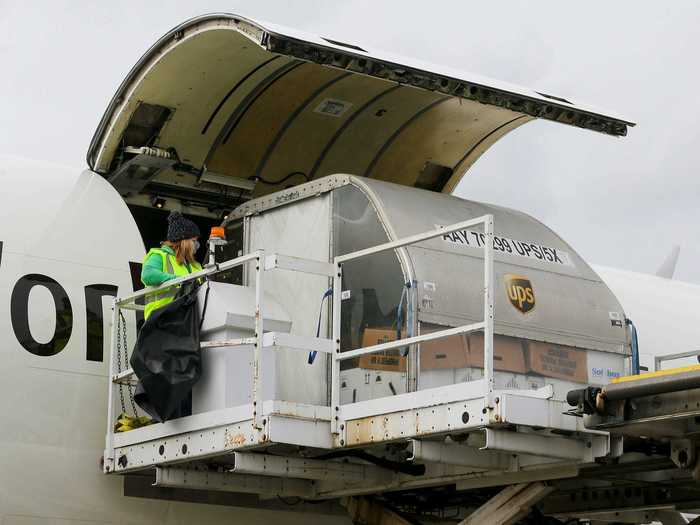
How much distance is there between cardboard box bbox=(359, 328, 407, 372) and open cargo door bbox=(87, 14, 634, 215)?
2.37 m

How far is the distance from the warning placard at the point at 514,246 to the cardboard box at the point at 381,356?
1.04 m

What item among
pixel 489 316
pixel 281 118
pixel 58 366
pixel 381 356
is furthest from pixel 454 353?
pixel 281 118

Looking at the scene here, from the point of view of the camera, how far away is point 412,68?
38.4 feet

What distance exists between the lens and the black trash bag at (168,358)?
1064 centimetres

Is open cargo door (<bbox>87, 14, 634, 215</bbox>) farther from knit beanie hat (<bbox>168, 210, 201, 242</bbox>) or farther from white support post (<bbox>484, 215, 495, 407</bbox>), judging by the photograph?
white support post (<bbox>484, 215, 495, 407</bbox>)

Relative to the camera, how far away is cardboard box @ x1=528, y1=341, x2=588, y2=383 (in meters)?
10.8

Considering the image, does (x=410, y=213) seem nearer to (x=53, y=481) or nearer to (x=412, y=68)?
(x=412, y=68)

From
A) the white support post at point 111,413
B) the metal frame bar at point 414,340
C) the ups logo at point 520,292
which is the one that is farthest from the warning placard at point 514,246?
the white support post at point 111,413

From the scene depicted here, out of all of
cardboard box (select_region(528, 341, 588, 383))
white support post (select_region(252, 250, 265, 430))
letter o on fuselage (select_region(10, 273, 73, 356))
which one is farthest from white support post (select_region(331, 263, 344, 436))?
letter o on fuselage (select_region(10, 273, 73, 356))

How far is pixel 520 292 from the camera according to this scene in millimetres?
11078

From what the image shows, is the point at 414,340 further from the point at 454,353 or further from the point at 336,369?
the point at 336,369

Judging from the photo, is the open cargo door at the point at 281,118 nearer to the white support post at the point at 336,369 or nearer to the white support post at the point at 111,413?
the white support post at the point at 111,413

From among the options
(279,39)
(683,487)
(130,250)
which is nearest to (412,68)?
(279,39)

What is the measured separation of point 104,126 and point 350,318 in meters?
3.71
